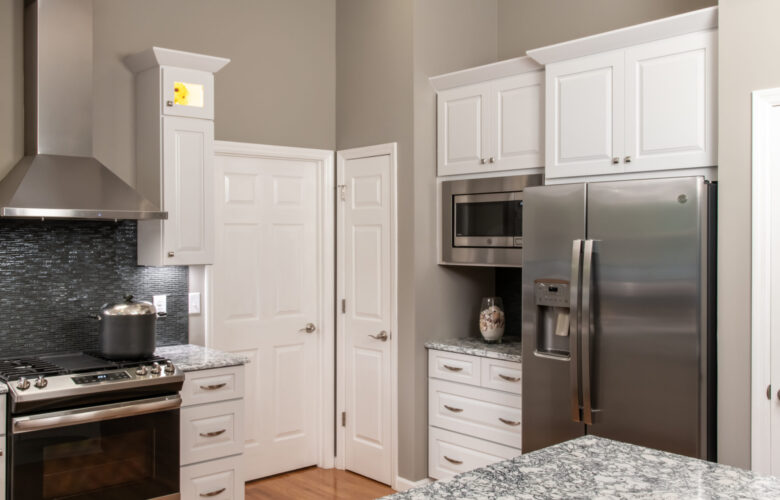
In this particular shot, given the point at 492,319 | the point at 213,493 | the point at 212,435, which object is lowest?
the point at 213,493

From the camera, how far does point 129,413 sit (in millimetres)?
3240

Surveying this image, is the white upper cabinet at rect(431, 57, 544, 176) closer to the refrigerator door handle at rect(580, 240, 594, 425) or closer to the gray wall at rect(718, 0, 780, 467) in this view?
the refrigerator door handle at rect(580, 240, 594, 425)

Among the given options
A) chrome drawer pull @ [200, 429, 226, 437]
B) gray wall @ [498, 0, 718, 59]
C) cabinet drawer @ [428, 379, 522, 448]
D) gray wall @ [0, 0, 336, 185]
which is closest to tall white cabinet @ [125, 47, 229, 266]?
gray wall @ [0, 0, 336, 185]

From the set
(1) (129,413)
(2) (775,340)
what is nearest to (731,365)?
(2) (775,340)

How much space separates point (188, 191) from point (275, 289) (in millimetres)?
1041

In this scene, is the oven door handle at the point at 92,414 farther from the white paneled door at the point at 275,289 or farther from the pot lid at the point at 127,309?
the white paneled door at the point at 275,289

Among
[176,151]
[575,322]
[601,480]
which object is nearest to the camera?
[601,480]

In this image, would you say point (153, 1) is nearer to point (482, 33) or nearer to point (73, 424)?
point (482, 33)

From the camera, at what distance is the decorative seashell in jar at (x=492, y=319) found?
416 cm

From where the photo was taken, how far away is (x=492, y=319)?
416 centimetres

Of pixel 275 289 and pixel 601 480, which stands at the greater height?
pixel 275 289

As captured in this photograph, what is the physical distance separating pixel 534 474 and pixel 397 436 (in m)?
2.62

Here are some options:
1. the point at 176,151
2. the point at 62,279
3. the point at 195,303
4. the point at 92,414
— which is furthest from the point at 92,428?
the point at 176,151

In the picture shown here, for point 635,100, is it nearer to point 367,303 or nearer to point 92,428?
point 367,303
